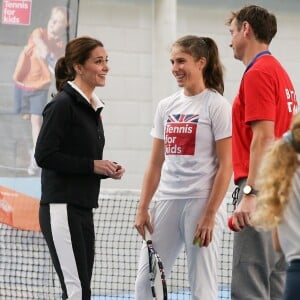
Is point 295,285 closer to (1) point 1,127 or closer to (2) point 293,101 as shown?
(2) point 293,101

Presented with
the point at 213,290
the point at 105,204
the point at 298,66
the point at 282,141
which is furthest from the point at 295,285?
the point at 298,66

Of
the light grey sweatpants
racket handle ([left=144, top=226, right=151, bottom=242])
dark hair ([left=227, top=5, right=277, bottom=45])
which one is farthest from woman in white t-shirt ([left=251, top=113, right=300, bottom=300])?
racket handle ([left=144, top=226, right=151, bottom=242])

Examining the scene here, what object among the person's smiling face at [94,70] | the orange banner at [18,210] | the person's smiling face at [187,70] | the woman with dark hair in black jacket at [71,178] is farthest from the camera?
the orange banner at [18,210]

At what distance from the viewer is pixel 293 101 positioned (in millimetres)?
4711

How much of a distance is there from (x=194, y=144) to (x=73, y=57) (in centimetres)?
79

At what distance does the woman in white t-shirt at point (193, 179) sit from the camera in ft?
16.9

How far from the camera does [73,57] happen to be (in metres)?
5.18

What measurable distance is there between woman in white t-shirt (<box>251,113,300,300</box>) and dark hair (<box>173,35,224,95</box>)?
6.53 ft

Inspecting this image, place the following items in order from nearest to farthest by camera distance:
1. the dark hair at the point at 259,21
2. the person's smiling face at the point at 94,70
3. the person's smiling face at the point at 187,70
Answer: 1. the dark hair at the point at 259,21
2. the person's smiling face at the point at 94,70
3. the person's smiling face at the point at 187,70

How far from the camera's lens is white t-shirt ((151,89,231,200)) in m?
5.16

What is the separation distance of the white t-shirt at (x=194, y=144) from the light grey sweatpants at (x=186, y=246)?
7 centimetres

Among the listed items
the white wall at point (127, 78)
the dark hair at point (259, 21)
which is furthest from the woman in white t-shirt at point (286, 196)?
the white wall at point (127, 78)

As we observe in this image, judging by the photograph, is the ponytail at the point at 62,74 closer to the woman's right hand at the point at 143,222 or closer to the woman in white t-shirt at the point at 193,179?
the woman in white t-shirt at the point at 193,179

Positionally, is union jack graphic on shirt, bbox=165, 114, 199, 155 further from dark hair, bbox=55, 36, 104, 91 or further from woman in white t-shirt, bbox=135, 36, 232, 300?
dark hair, bbox=55, 36, 104, 91
